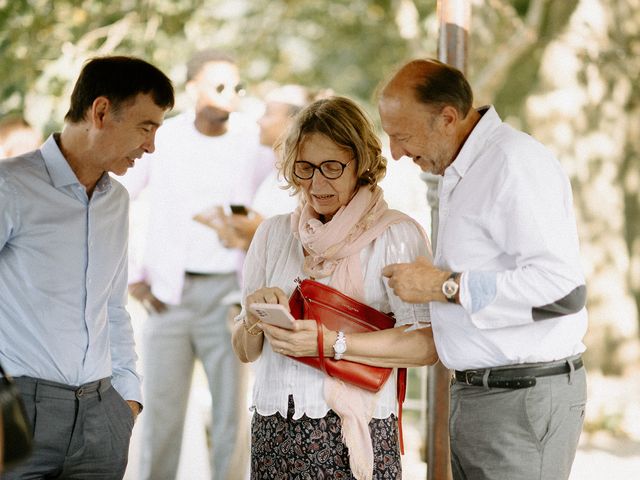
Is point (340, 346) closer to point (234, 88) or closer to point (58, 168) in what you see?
point (58, 168)

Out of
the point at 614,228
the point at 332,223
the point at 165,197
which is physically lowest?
the point at 332,223

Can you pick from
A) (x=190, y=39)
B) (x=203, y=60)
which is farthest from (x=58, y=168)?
(x=190, y=39)

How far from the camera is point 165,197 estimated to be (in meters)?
5.02

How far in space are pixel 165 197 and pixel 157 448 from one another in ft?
4.14

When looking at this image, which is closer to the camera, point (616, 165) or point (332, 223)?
point (332, 223)

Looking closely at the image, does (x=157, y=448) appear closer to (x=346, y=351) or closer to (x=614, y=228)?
(x=346, y=351)

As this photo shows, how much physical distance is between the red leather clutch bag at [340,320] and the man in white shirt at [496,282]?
183 millimetres

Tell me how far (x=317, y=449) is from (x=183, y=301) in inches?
86.1

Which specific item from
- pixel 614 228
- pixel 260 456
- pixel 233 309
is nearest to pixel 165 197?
pixel 233 309

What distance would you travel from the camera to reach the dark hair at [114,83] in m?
2.89

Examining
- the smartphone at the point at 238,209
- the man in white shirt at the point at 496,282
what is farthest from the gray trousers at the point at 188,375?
the man in white shirt at the point at 496,282

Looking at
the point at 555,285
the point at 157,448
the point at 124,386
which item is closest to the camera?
the point at 555,285

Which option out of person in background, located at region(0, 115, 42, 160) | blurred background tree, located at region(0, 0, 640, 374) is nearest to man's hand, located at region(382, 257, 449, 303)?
person in background, located at region(0, 115, 42, 160)

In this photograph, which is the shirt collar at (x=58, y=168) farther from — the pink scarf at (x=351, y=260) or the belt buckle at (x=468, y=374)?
the belt buckle at (x=468, y=374)
